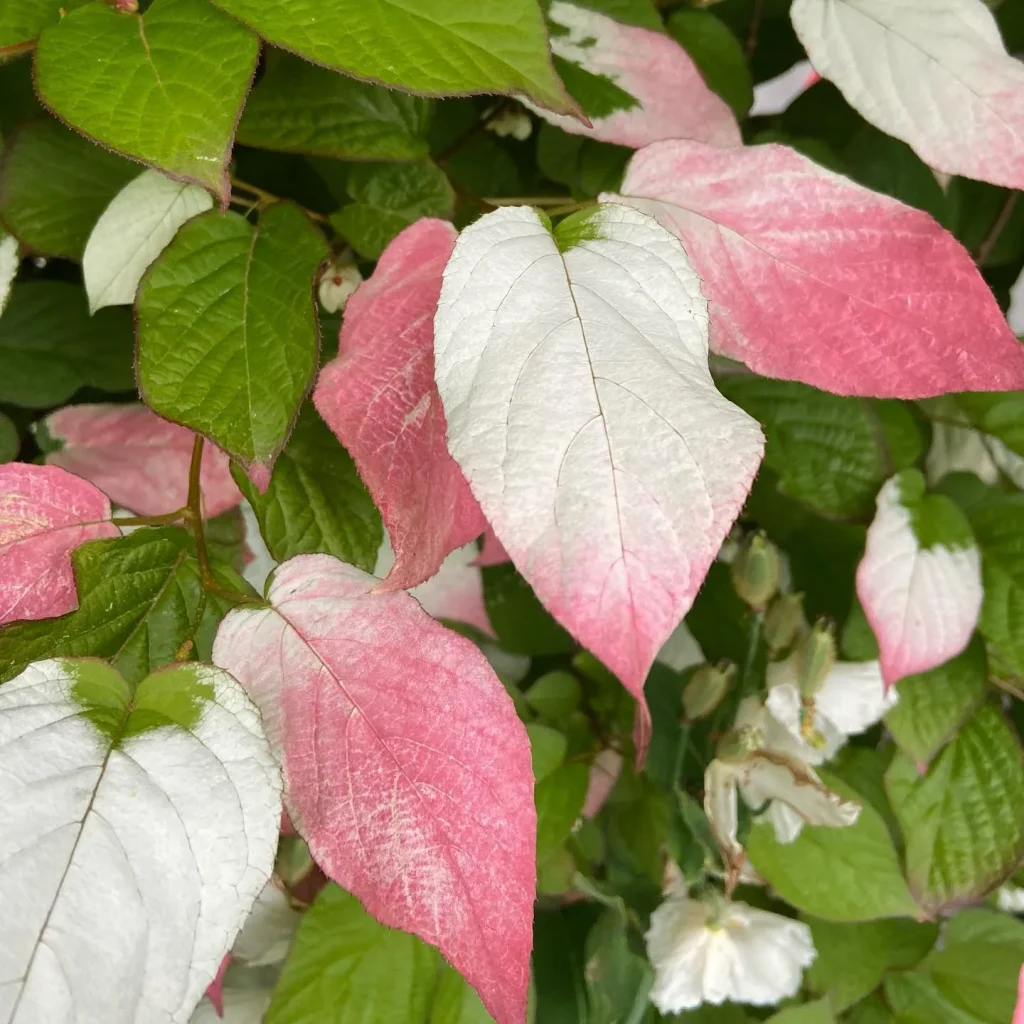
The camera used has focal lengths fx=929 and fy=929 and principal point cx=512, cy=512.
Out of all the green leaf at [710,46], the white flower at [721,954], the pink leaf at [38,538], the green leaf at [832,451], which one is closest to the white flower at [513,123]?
the green leaf at [710,46]

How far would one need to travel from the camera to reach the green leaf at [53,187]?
373 millimetres

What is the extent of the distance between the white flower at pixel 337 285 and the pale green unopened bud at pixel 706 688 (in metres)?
0.25

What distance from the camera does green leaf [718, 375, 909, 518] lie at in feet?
1.45

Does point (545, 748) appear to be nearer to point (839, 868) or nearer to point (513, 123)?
point (839, 868)

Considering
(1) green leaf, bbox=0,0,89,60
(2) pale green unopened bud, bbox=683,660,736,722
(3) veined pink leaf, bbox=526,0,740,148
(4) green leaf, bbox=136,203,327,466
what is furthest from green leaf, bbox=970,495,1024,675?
(1) green leaf, bbox=0,0,89,60

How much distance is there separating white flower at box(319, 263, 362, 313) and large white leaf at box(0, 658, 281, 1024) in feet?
0.64

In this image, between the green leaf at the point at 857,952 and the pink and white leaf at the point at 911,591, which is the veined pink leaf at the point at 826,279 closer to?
the pink and white leaf at the point at 911,591

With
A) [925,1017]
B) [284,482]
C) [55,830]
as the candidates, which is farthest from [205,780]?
[925,1017]

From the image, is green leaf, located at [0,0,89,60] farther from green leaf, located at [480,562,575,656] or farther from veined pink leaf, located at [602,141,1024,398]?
green leaf, located at [480,562,575,656]

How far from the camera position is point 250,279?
12.6 inches

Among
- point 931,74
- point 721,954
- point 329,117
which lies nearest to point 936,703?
point 721,954

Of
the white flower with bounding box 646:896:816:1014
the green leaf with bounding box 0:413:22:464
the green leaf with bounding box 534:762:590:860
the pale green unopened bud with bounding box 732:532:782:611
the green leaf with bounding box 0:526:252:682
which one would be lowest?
the white flower with bounding box 646:896:816:1014

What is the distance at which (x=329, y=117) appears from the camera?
37cm

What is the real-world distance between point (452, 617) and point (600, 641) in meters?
0.28
